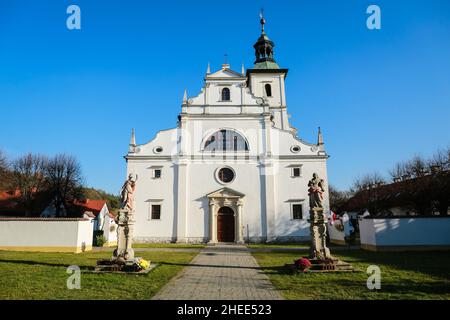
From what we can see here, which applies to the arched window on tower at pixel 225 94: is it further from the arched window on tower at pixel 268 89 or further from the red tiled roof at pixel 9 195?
the red tiled roof at pixel 9 195

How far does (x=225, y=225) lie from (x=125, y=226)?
17.2 metres

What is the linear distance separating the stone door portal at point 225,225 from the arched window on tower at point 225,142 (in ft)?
19.3

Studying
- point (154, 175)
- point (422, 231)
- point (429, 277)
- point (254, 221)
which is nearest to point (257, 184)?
point (254, 221)

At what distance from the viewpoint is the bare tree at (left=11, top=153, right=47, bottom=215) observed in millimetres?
38906

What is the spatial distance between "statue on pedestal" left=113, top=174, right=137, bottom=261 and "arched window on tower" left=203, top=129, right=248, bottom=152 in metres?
17.3

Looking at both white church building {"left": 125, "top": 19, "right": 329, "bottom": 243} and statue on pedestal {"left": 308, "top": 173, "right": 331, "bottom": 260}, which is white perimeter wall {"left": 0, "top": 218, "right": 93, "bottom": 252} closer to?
white church building {"left": 125, "top": 19, "right": 329, "bottom": 243}

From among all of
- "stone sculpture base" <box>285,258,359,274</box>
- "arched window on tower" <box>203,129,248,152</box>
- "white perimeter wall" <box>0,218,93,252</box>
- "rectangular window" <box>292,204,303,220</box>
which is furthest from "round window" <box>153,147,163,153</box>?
"stone sculpture base" <box>285,258,359,274</box>

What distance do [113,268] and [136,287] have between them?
9.61 ft

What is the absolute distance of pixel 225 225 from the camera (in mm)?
28641

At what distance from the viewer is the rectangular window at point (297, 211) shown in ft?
92.8

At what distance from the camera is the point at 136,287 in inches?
333

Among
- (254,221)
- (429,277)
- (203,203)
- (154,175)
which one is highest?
(154,175)
